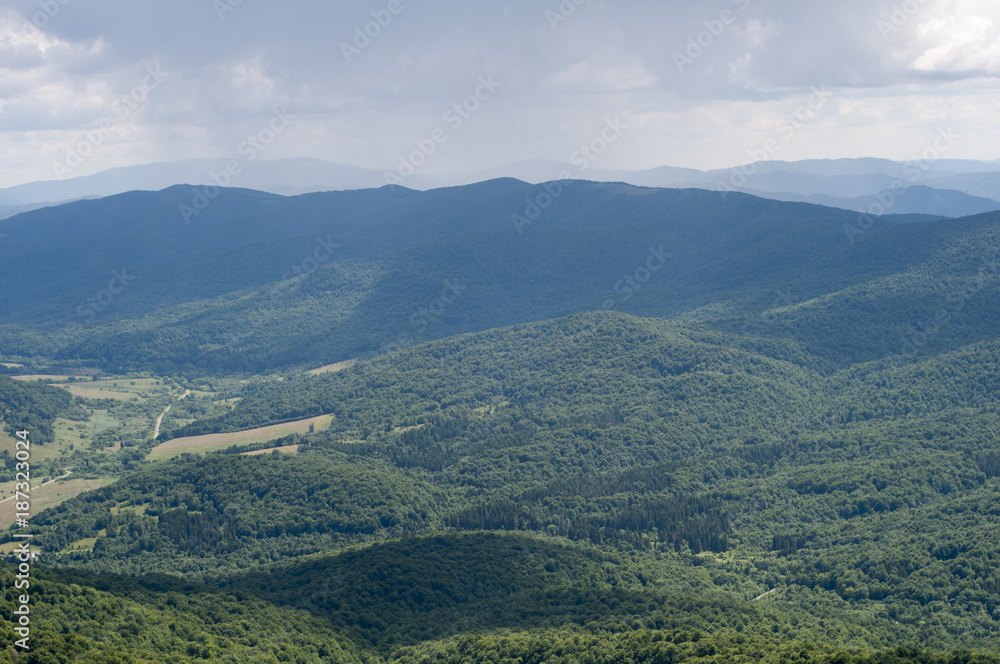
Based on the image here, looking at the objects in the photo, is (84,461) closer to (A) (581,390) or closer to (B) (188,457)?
(B) (188,457)

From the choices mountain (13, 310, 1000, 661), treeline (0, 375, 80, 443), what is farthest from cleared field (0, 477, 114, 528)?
treeline (0, 375, 80, 443)

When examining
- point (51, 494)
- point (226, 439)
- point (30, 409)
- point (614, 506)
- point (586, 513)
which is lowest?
point (51, 494)

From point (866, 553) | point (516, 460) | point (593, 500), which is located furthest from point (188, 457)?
point (866, 553)

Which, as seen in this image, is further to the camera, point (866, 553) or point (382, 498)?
point (382, 498)

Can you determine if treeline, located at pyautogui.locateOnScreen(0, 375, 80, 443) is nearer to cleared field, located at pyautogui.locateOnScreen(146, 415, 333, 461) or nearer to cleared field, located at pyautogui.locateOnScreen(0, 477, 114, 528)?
cleared field, located at pyautogui.locateOnScreen(146, 415, 333, 461)

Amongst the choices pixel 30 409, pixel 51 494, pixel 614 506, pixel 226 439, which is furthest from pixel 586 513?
pixel 30 409

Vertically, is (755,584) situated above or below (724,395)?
below

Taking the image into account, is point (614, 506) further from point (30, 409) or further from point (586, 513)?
point (30, 409)
